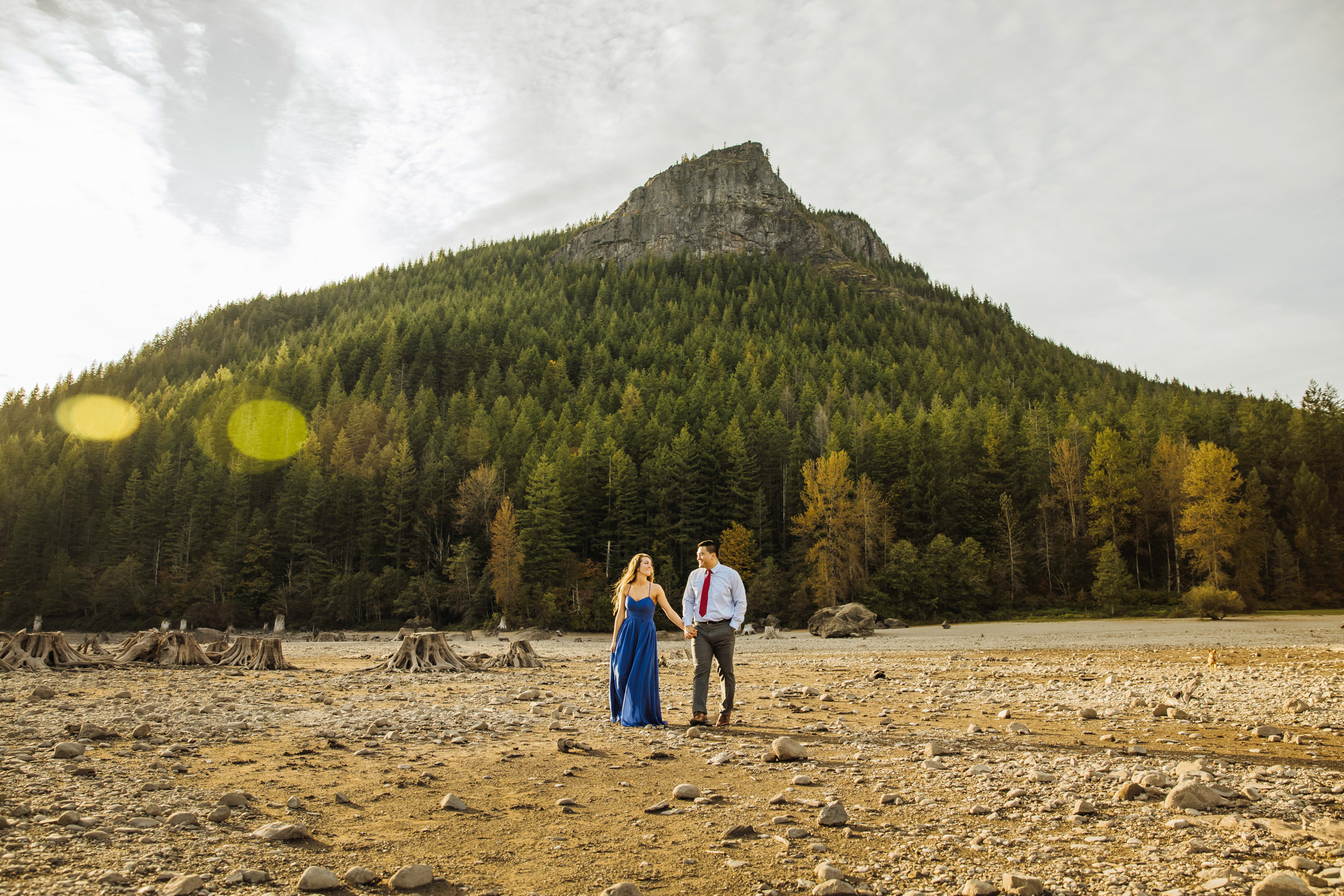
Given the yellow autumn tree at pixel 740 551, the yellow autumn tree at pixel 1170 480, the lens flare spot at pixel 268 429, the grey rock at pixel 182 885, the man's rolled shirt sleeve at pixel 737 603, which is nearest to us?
the grey rock at pixel 182 885

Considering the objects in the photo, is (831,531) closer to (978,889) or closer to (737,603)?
(737,603)

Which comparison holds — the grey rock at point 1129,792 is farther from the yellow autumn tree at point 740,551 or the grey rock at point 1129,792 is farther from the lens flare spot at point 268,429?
the lens flare spot at point 268,429

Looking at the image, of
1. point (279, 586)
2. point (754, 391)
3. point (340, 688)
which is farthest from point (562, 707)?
point (754, 391)

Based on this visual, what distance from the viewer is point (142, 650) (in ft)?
65.4

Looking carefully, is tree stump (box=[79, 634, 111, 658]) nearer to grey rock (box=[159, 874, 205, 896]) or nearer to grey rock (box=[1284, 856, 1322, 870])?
grey rock (box=[159, 874, 205, 896])

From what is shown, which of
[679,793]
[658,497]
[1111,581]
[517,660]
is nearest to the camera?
[679,793]

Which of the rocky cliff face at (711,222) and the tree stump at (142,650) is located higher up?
the rocky cliff face at (711,222)

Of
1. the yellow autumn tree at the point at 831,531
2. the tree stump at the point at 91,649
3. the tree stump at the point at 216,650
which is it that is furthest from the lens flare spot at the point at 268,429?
the tree stump at the point at 91,649

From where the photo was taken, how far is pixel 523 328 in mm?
107312

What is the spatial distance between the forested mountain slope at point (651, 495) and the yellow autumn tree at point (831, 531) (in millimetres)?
202

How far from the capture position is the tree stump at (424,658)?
732 inches

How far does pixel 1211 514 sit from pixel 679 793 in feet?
185

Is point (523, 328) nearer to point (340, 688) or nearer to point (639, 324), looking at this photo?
point (639, 324)

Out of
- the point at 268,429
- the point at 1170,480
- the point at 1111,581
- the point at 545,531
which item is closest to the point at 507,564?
the point at 545,531
